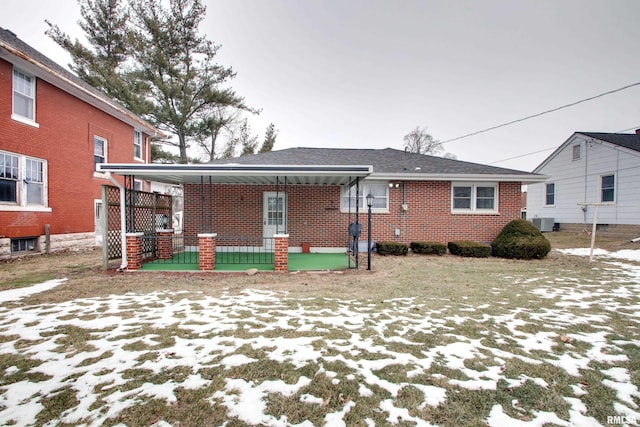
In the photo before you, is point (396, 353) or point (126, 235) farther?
point (126, 235)

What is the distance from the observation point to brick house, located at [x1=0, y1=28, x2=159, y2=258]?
9.16 metres

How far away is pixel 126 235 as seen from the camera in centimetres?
764

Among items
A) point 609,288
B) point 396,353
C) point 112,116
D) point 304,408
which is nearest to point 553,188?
point 609,288

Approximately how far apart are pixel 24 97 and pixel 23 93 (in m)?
0.13

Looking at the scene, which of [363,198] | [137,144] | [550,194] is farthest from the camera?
[550,194]

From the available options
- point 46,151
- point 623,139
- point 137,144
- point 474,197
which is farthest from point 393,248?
point 623,139

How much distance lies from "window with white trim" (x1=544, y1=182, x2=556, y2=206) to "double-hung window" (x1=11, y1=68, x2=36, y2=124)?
86.6 feet

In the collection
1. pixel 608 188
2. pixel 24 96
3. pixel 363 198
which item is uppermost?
pixel 24 96

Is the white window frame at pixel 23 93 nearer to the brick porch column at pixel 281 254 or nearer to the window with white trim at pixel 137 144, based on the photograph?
the window with white trim at pixel 137 144

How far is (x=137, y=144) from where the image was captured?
1619 centimetres

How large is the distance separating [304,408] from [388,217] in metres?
9.59

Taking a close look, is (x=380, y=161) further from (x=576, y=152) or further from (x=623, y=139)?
(x=623, y=139)

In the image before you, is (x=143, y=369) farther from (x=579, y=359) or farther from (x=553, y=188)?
(x=553, y=188)

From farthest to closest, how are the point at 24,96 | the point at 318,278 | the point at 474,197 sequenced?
the point at 474,197
the point at 24,96
the point at 318,278
